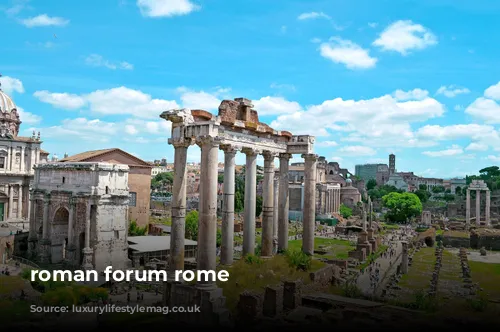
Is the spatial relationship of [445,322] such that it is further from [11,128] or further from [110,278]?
[11,128]

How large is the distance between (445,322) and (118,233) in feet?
79.7

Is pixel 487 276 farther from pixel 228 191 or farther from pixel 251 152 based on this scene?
pixel 228 191

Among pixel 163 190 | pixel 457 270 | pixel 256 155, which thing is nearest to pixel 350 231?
pixel 457 270

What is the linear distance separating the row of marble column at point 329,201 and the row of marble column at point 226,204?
58.4m

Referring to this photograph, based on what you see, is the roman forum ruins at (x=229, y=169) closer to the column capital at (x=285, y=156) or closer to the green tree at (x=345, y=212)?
the column capital at (x=285, y=156)

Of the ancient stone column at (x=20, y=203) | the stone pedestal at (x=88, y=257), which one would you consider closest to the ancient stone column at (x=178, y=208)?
the stone pedestal at (x=88, y=257)

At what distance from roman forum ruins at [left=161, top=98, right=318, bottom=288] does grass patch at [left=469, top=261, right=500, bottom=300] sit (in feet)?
41.9

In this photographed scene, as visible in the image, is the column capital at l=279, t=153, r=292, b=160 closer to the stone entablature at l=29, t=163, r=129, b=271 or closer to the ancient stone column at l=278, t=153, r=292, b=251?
the ancient stone column at l=278, t=153, r=292, b=251

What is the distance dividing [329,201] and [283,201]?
212ft

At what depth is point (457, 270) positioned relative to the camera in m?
35.5

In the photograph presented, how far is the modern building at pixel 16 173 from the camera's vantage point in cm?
4362

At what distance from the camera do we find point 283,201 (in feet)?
69.5

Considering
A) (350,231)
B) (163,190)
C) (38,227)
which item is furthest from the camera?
→ (163,190)

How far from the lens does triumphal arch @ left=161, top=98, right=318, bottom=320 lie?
15133 mm
